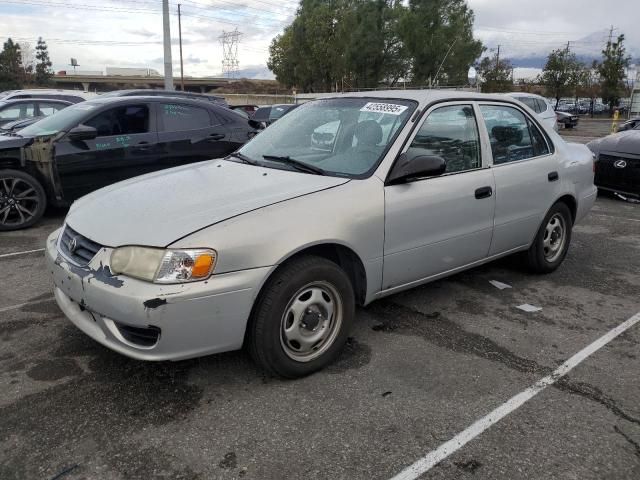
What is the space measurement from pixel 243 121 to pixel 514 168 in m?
4.70

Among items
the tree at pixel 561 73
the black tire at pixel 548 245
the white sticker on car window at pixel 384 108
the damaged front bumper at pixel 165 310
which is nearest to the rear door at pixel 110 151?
the white sticker on car window at pixel 384 108

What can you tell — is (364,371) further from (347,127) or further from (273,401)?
(347,127)

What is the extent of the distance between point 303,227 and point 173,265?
28.0 inches

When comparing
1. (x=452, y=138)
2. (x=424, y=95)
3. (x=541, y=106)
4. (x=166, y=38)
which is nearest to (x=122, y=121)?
(x=424, y=95)

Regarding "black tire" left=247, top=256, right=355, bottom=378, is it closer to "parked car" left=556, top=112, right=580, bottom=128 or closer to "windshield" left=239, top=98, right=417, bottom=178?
"windshield" left=239, top=98, right=417, bottom=178

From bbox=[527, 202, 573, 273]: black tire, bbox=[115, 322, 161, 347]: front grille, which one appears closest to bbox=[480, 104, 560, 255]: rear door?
bbox=[527, 202, 573, 273]: black tire

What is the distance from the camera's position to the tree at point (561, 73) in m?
45.4

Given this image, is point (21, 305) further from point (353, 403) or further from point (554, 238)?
point (554, 238)

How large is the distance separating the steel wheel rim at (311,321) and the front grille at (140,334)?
65cm

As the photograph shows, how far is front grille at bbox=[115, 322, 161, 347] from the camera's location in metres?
2.59

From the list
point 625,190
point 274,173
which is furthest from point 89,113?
point 625,190

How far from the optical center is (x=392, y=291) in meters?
3.52

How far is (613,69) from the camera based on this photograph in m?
43.5

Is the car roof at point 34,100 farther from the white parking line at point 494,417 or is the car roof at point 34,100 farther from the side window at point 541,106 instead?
the white parking line at point 494,417
